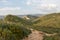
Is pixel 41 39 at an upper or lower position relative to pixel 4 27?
lower

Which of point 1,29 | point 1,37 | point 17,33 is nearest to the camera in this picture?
point 1,37

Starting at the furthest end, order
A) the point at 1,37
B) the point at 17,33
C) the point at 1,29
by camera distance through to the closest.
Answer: the point at 17,33 → the point at 1,29 → the point at 1,37

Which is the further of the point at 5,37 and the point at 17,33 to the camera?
the point at 17,33

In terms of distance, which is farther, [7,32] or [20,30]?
[20,30]

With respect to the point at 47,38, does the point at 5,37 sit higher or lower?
higher

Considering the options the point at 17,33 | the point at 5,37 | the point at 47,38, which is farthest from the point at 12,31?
the point at 47,38

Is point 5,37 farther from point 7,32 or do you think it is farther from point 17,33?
point 17,33

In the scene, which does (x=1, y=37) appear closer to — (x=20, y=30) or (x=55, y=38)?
(x=20, y=30)

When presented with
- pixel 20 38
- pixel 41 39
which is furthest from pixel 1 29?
pixel 41 39

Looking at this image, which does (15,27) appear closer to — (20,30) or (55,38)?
(20,30)
